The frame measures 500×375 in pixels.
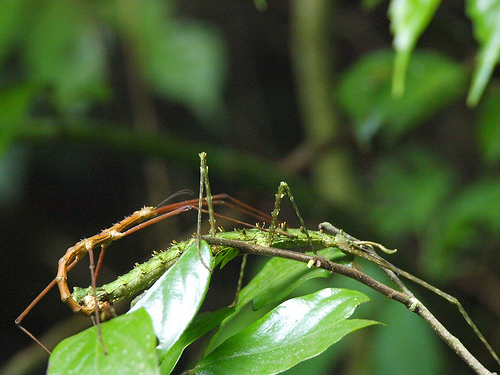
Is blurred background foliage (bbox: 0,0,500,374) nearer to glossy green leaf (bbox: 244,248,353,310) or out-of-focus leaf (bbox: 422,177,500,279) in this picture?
out-of-focus leaf (bbox: 422,177,500,279)

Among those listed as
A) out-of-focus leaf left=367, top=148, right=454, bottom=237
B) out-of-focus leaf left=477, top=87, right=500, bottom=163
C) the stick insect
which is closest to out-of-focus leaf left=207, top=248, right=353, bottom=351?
the stick insect

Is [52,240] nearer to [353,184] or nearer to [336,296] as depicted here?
[353,184]

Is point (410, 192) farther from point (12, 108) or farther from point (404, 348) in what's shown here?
point (12, 108)

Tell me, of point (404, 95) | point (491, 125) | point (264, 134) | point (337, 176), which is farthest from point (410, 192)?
point (264, 134)

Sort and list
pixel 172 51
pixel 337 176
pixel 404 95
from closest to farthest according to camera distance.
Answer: pixel 404 95 → pixel 172 51 → pixel 337 176

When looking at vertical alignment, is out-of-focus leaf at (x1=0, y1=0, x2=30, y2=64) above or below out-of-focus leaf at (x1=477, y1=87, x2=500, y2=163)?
above

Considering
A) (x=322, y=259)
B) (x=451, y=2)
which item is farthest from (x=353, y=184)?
(x=322, y=259)
